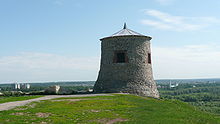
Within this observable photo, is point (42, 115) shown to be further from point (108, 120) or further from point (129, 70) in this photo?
point (129, 70)

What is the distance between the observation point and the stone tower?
27.1m

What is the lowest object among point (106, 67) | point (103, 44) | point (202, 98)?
point (202, 98)

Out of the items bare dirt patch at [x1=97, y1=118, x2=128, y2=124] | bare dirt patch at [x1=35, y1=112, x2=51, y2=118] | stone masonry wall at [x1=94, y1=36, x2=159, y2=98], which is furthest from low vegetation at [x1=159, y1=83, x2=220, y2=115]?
bare dirt patch at [x1=35, y1=112, x2=51, y2=118]

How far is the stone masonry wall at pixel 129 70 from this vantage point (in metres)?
27.1

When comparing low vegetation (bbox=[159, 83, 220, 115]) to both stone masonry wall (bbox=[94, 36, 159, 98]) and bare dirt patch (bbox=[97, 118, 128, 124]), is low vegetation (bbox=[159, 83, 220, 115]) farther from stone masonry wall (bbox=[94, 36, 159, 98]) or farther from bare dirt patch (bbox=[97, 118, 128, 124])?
bare dirt patch (bbox=[97, 118, 128, 124])

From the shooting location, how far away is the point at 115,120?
38.8ft

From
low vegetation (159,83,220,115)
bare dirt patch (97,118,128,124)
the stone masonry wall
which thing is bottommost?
low vegetation (159,83,220,115)

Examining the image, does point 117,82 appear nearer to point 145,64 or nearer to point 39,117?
point 145,64

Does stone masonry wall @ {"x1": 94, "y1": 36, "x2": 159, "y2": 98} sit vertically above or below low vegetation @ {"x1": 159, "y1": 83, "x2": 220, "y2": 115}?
above

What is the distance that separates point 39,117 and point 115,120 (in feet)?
11.8

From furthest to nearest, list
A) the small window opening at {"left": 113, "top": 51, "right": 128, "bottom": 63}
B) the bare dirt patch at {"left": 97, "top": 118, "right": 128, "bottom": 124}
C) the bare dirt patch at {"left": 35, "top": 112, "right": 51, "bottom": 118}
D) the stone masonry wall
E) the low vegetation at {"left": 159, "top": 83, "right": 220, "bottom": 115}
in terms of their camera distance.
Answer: the low vegetation at {"left": 159, "top": 83, "right": 220, "bottom": 115} < the small window opening at {"left": 113, "top": 51, "right": 128, "bottom": 63} < the stone masonry wall < the bare dirt patch at {"left": 35, "top": 112, "right": 51, "bottom": 118} < the bare dirt patch at {"left": 97, "top": 118, "right": 128, "bottom": 124}

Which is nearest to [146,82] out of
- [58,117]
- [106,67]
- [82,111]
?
[106,67]

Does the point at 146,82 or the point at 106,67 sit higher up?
the point at 106,67

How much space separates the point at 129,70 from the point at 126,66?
1.84 feet
